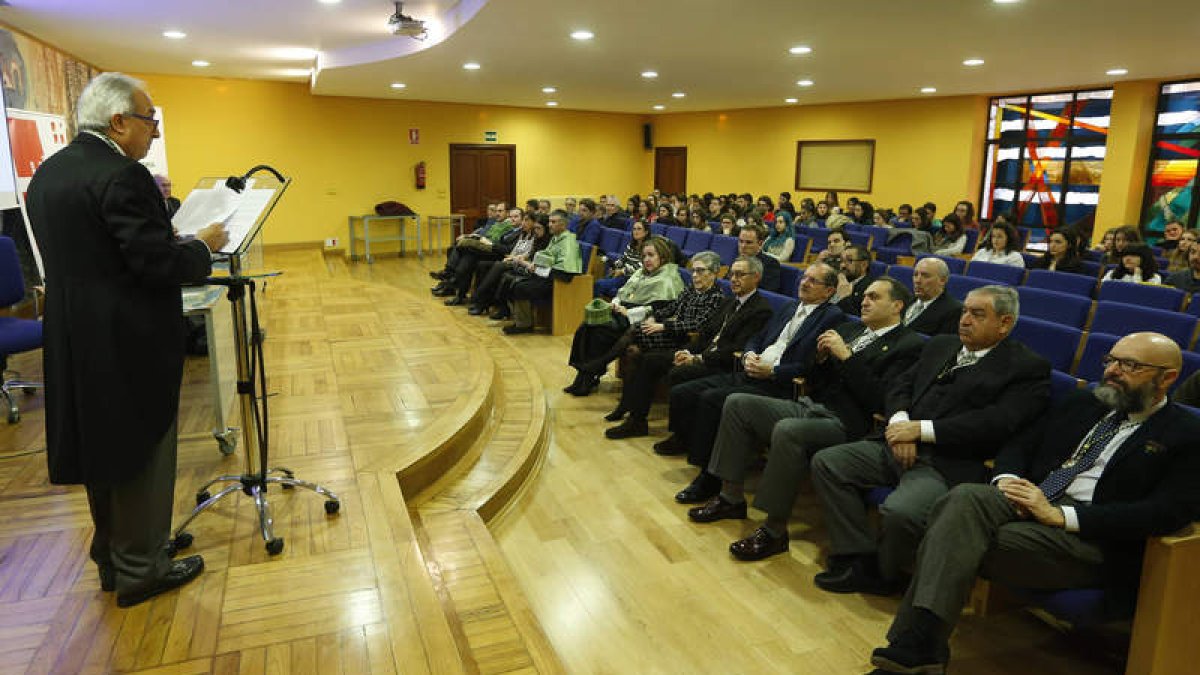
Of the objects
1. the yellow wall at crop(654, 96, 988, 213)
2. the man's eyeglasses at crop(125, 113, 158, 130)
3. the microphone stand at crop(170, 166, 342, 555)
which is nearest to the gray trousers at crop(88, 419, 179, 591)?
the microphone stand at crop(170, 166, 342, 555)

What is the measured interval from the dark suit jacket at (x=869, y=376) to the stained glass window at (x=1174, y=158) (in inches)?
339

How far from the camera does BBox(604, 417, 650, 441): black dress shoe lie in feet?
14.9

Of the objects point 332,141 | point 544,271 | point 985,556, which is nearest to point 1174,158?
point 544,271

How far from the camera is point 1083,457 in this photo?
241 cm

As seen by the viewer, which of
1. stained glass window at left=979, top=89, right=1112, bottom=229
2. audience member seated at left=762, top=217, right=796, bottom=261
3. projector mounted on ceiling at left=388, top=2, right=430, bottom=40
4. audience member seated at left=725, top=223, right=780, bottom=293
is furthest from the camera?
stained glass window at left=979, top=89, right=1112, bottom=229

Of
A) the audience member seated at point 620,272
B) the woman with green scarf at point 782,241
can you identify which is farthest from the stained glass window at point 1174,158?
the audience member seated at point 620,272

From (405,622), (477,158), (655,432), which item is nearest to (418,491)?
(405,622)

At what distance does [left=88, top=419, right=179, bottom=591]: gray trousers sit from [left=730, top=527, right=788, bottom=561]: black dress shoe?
6.98ft

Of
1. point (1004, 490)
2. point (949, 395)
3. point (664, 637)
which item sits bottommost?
point (664, 637)

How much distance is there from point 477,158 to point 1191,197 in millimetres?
11060

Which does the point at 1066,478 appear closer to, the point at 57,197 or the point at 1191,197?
the point at 57,197

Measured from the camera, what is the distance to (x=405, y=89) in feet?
37.5

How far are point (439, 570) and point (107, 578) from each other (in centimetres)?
106

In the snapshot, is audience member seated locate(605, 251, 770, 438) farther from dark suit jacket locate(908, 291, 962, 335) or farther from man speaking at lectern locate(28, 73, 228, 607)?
man speaking at lectern locate(28, 73, 228, 607)
